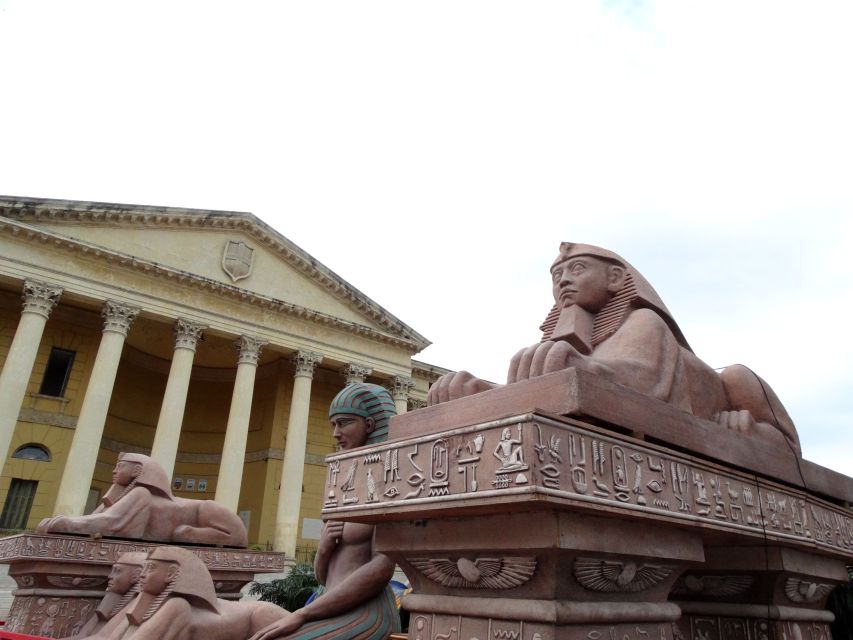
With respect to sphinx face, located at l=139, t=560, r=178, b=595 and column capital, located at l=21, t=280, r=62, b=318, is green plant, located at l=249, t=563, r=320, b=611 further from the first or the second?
column capital, located at l=21, t=280, r=62, b=318

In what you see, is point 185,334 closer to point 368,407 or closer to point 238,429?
point 238,429

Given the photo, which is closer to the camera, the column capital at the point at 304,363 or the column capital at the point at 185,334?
the column capital at the point at 185,334

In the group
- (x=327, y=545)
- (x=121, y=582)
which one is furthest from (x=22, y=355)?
(x=327, y=545)

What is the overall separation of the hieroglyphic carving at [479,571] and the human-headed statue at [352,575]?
0.83 meters

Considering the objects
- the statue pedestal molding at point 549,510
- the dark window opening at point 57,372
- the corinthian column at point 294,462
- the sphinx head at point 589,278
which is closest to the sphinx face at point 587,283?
the sphinx head at point 589,278

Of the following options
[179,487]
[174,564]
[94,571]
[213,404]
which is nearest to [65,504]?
[179,487]

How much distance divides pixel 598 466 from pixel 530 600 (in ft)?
1.68

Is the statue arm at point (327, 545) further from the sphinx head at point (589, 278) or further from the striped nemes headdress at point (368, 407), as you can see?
the sphinx head at point (589, 278)

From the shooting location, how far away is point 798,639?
3.09m

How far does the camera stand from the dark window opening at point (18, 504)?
909 inches

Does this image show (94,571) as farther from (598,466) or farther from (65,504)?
(65,504)

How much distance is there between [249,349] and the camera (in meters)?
26.1

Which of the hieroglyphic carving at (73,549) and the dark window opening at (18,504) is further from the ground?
the dark window opening at (18,504)

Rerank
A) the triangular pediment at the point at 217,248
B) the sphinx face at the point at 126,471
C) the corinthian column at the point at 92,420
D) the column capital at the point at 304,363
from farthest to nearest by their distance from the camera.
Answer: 1. the column capital at the point at 304,363
2. the triangular pediment at the point at 217,248
3. the corinthian column at the point at 92,420
4. the sphinx face at the point at 126,471
